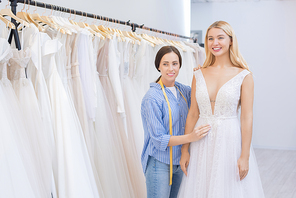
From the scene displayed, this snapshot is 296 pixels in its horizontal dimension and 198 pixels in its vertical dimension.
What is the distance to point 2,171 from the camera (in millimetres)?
1396

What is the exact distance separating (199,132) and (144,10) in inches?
109

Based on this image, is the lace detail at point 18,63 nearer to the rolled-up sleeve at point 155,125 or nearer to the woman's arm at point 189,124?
the rolled-up sleeve at point 155,125

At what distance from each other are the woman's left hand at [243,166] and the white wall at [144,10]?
1.84 meters

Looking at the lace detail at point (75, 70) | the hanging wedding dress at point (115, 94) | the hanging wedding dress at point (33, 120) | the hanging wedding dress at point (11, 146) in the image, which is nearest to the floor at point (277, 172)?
the hanging wedding dress at point (115, 94)

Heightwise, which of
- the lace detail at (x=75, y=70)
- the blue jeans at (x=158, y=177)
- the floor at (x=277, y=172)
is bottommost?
the floor at (x=277, y=172)

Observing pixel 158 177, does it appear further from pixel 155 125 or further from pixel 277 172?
pixel 277 172

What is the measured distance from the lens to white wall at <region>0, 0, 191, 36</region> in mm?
2954

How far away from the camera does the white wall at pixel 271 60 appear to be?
5.94 meters

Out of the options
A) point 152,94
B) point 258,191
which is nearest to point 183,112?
point 152,94

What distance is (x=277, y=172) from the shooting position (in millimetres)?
4605

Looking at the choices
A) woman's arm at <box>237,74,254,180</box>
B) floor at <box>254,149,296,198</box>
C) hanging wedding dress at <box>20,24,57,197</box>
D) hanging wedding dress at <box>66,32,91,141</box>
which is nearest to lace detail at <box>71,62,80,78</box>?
hanging wedding dress at <box>66,32,91,141</box>

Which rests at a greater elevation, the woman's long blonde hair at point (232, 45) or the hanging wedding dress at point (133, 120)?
the woman's long blonde hair at point (232, 45)

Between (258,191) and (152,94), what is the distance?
2.68 ft

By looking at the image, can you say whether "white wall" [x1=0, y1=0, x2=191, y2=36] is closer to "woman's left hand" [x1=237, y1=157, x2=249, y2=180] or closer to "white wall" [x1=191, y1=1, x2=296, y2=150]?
"white wall" [x1=191, y1=1, x2=296, y2=150]
